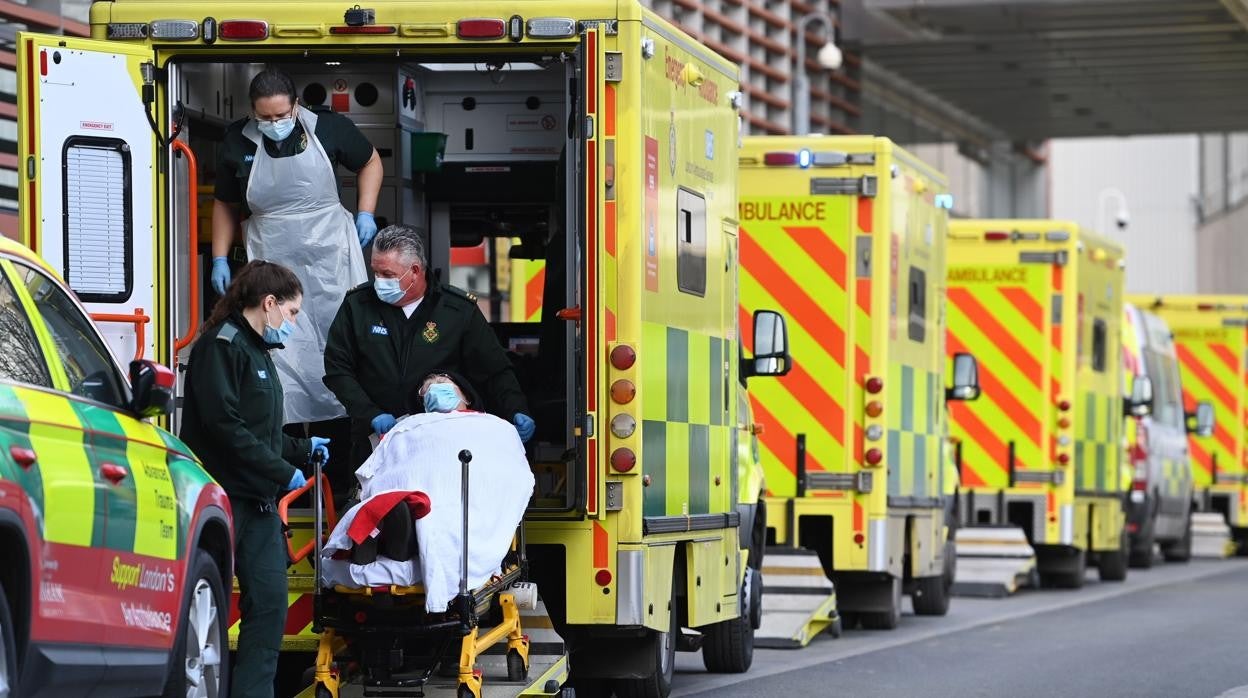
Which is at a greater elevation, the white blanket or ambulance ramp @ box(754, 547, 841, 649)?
the white blanket

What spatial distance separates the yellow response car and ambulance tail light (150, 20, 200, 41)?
84.0 inches

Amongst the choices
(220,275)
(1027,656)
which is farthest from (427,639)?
(1027,656)

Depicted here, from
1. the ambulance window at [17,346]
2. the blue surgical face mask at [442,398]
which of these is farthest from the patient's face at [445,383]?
the ambulance window at [17,346]

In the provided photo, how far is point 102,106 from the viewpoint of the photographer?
29.4ft

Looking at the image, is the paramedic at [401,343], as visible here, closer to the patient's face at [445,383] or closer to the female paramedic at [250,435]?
the patient's face at [445,383]

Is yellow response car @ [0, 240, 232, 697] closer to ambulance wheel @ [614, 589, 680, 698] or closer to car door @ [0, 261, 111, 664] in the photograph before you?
car door @ [0, 261, 111, 664]

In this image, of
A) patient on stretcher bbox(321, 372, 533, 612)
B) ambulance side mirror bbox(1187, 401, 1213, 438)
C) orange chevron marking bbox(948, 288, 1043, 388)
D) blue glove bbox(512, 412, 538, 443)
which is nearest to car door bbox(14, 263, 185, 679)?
patient on stretcher bbox(321, 372, 533, 612)

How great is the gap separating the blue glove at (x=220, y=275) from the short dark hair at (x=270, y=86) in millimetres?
655

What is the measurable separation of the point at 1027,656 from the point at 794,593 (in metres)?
1.53

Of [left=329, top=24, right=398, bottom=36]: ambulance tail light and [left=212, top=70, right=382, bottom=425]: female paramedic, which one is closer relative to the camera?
[left=329, top=24, right=398, bottom=36]: ambulance tail light

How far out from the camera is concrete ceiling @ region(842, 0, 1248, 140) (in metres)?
31.7

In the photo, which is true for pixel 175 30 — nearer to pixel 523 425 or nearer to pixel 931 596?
pixel 523 425

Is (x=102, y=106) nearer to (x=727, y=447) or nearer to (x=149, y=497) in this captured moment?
(x=149, y=497)

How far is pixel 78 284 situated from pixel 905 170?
24.8ft
